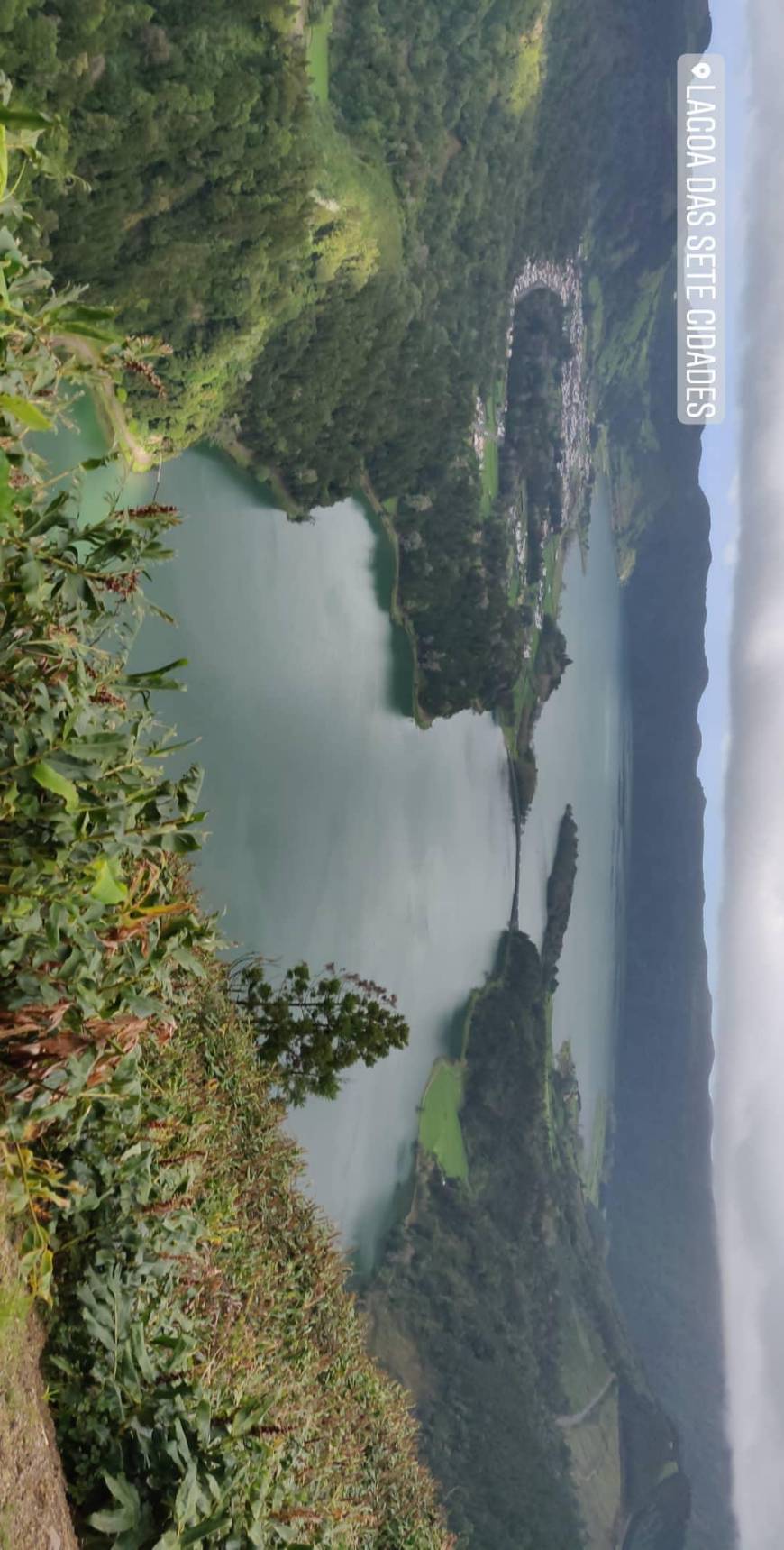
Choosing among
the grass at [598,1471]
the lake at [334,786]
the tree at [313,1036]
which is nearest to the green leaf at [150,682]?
the lake at [334,786]

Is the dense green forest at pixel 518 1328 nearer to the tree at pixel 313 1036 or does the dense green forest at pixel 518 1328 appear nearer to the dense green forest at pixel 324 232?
the tree at pixel 313 1036

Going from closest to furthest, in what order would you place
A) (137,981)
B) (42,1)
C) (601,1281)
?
(137,981) < (42,1) < (601,1281)

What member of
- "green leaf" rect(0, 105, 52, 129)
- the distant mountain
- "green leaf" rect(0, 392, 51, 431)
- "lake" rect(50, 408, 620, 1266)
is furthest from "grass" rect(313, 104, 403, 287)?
the distant mountain

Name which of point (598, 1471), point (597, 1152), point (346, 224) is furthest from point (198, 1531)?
point (597, 1152)

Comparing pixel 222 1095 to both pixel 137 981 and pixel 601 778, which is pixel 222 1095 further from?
pixel 601 778

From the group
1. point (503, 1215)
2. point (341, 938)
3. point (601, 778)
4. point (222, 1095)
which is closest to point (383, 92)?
point (341, 938)

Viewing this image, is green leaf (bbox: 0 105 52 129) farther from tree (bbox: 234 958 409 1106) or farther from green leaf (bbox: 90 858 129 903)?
tree (bbox: 234 958 409 1106)
